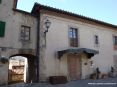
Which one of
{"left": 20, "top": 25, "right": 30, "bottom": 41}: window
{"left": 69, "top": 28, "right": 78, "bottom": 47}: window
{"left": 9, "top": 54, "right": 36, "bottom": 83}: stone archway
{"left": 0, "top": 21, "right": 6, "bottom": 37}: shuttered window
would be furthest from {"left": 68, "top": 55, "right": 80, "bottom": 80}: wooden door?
{"left": 0, "top": 21, "right": 6, "bottom": 37}: shuttered window

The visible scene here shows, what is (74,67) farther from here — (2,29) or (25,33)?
(2,29)

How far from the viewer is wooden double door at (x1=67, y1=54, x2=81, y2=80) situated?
60.7ft

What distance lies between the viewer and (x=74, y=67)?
18.9 meters

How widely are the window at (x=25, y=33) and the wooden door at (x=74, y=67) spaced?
4.71 meters

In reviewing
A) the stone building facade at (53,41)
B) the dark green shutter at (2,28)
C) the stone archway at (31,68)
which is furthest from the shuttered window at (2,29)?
the stone archway at (31,68)

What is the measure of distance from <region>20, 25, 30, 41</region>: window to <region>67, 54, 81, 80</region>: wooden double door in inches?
184

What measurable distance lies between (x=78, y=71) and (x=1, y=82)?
7.90 meters

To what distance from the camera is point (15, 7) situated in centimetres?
1675

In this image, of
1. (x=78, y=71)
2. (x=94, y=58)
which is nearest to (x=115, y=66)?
(x=94, y=58)

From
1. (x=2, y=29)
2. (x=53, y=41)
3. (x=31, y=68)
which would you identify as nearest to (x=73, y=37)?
(x=53, y=41)

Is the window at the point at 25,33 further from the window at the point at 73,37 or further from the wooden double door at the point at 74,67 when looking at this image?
the wooden double door at the point at 74,67

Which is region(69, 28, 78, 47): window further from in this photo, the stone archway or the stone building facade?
the stone archway

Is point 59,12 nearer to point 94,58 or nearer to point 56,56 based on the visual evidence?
point 56,56

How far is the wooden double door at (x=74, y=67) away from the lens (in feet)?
60.7
